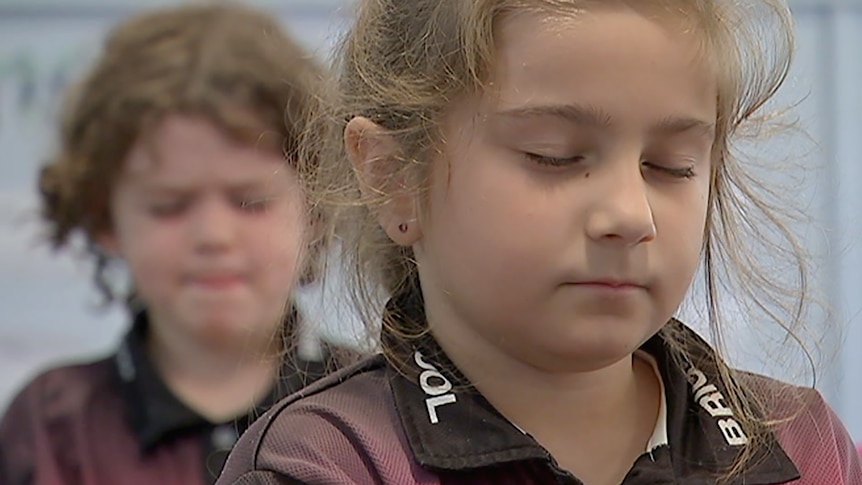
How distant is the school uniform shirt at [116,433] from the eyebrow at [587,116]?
62 cm

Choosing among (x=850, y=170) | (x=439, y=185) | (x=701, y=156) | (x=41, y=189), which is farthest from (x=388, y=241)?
(x=850, y=170)

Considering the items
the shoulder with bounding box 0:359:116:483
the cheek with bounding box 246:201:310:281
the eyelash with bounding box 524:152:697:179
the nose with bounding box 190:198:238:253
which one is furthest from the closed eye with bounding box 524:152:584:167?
the shoulder with bounding box 0:359:116:483

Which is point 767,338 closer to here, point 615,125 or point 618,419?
point 618,419

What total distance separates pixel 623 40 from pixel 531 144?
68 mm

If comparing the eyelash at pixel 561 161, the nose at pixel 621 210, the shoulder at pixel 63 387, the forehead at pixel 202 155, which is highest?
the eyelash at pixel 561 161

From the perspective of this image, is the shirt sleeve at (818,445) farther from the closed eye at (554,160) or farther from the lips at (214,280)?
the lips at (214,280)

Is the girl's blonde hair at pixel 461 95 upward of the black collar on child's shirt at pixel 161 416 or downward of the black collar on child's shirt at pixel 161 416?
upward

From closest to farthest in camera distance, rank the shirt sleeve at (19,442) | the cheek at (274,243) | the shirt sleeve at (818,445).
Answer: the shirt sleeve at (818,445) → the cheek at (274,243) → the shirt sleeve at (19,442)

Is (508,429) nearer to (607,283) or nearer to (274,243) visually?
(607,283)

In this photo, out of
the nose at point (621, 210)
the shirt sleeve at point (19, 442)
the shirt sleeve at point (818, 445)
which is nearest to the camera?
the nose at point (621, 210)

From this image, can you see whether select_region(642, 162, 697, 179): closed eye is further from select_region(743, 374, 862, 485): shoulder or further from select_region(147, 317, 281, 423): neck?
select_region(147, 317, 281, 423): neck

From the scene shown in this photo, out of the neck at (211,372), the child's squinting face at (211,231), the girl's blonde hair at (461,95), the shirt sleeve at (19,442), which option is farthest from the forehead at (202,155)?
the girl's blonde hair at (461,95)

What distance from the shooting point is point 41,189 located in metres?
1.45

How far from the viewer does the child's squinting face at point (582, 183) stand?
61cm
